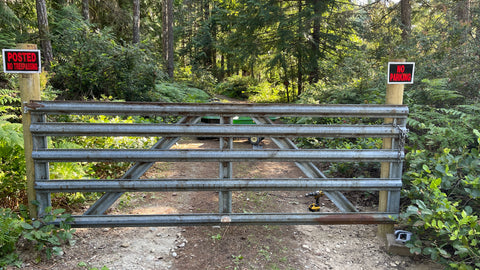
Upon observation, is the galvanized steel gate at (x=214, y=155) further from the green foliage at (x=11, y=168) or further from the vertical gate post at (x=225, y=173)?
the green foliage at (x=11, y=168)

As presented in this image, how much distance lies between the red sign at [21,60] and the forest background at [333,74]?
121cm

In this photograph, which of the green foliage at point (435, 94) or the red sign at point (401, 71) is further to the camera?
the green foliage at point (435, 94)

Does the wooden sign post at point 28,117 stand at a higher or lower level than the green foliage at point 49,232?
higher

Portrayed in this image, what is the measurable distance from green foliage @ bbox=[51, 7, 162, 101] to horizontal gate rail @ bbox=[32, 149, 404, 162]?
7.07 meters

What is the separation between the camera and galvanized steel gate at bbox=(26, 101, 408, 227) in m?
3.30

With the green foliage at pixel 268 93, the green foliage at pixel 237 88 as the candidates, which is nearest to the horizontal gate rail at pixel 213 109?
the green foliage at pixel 268 93

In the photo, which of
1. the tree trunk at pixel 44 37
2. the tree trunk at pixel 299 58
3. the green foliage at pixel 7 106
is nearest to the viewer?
the green foliage at pixel 7 106

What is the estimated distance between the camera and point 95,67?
10.4 m

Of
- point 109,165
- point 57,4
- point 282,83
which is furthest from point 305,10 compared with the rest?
point 57,4

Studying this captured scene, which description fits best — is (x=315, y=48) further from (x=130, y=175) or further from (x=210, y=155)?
(x=130, y=175)

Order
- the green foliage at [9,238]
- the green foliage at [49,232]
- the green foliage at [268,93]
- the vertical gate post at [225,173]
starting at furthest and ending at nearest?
the green foliage at [268,93] → the vertical gate post at [225,173] → the green foliage at [49,232] → the green foliage at [9,238]

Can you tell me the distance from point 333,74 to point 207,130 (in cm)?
1086

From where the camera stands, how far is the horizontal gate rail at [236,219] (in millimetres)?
3385

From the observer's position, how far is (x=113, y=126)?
3.34 metres
